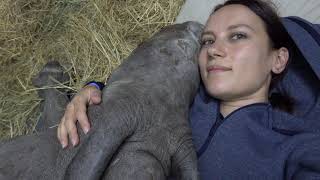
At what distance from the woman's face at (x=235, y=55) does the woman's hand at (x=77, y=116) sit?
45 centimetres

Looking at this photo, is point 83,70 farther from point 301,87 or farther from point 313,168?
point 313,168

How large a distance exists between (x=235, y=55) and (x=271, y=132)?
1.05 ft

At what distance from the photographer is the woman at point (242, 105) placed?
1719 mm

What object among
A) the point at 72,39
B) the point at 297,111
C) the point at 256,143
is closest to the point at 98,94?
the point at 256,143

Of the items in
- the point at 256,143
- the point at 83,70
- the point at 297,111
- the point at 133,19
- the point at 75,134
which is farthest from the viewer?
the point at 133,19

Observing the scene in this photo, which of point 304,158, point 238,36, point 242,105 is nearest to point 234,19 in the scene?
point 238,36

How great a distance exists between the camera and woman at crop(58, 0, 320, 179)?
1719 millimetres

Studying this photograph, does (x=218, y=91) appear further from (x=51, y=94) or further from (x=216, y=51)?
(x=51, y=94)

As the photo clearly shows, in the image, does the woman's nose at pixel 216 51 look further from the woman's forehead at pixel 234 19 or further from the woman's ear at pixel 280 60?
the woman's ear at pixel 280 60

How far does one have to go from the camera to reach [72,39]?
276cm

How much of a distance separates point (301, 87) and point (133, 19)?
45.1 inches

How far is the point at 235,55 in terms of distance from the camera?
182 centimetres

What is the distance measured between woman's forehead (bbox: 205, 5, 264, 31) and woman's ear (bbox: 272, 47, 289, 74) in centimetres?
15

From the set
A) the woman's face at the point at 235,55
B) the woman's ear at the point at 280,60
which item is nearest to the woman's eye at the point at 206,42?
the woman's face at the point at 235,55
